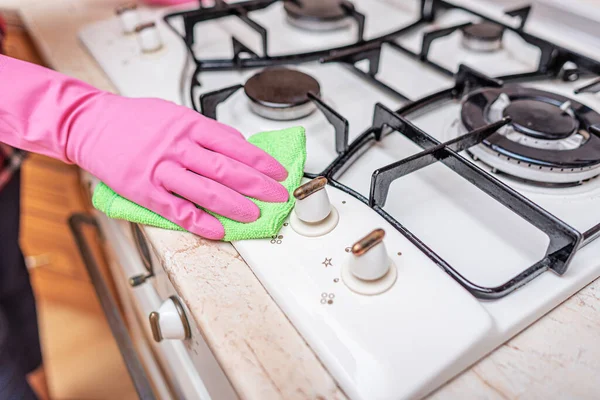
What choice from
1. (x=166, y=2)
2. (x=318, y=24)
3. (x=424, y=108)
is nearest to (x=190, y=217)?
(x=424, y=108)

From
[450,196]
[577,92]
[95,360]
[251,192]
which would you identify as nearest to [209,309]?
[251,192]

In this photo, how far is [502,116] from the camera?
522 mm

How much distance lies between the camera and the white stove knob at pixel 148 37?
2.28ft

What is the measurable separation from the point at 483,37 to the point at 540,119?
0.24 metres

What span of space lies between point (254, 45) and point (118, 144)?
350mm

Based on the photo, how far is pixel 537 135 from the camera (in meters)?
0.49

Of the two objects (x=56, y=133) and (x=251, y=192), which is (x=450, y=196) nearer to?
(x=251, y=192)

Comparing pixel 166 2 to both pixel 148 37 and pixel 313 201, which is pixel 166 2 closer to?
pixel 148 37

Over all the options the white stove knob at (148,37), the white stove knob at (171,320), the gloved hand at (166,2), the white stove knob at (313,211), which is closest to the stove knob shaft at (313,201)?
the white stove knob at (313,211)

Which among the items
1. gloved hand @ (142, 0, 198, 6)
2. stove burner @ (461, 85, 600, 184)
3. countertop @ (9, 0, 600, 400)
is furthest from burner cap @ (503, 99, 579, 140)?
gloved hand @ (142, 0, 198, 6)

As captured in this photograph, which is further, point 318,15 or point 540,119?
point 318,15

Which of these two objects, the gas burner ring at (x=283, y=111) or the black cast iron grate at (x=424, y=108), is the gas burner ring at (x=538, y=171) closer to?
the black cast iron grate at (x=424, y=108)

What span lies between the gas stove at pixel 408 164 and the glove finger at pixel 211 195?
0.03 m

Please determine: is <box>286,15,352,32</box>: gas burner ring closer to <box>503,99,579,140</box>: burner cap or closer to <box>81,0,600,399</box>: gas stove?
<box>81,0,600,399</box>: gas stove
